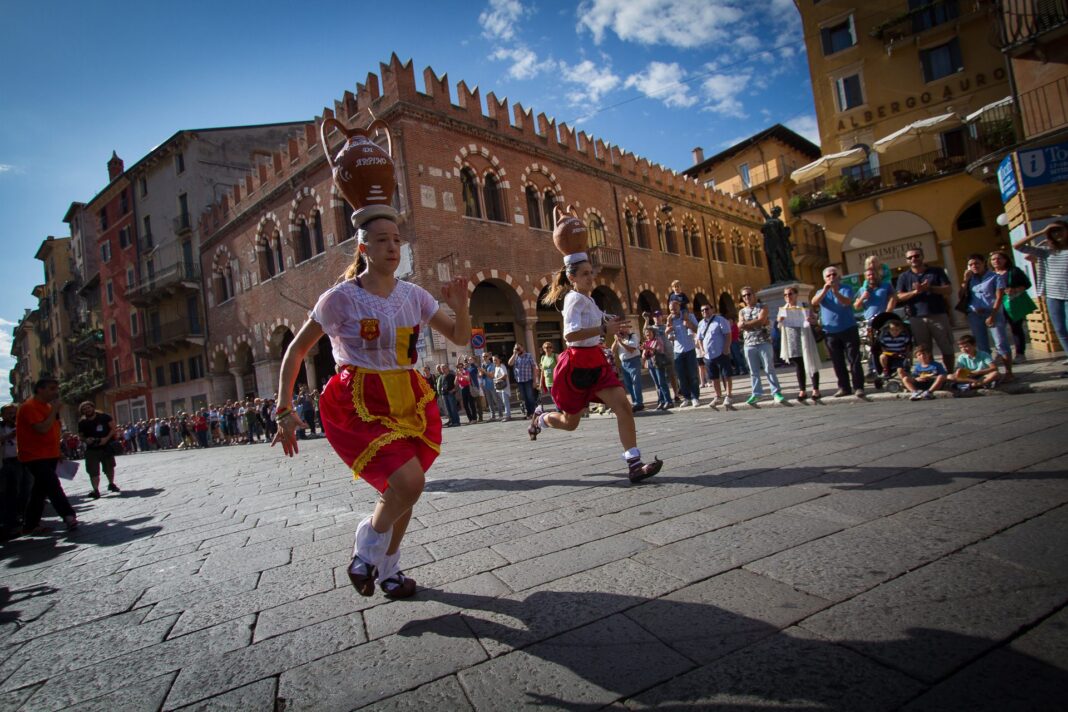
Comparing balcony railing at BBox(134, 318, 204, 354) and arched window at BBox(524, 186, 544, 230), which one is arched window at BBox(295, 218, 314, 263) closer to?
arched window at BBox(524, 186, 544, 230)

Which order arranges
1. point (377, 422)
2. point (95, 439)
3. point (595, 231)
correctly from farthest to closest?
point (595, 231) → point (95, 439) → point (377, 422)

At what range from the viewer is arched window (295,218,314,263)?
21.1m

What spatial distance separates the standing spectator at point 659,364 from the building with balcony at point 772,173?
23476 mm

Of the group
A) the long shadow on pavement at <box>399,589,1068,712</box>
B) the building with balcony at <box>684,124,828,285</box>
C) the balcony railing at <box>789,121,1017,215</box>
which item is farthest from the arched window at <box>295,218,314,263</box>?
the building with balcony at <box>684,124,828,285</box>

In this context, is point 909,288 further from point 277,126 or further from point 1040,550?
point 277,126

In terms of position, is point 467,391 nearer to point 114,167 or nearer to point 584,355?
point 584,355

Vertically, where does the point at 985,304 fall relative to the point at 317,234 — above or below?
below

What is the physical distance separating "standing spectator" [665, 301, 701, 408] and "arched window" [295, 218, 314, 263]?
52.0ft

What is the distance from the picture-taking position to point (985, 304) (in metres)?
7.69

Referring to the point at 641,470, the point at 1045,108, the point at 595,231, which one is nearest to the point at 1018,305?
the point at 641,470

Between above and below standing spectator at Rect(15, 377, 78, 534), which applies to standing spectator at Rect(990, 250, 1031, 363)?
above

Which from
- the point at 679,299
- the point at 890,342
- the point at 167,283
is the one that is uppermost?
the point at 167,283

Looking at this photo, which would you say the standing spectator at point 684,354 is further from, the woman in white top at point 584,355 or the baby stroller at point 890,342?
the woman in white top at point 584,355

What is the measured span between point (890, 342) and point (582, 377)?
5.75 metres
